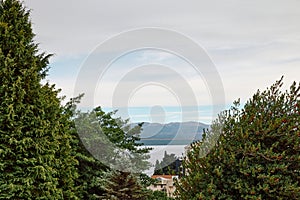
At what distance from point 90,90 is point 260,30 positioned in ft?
14.0

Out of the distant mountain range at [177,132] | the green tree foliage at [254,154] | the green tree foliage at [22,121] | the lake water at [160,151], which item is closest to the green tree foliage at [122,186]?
the lake water at [160,151]

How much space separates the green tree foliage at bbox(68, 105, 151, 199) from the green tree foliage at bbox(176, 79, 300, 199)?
4.52 metres

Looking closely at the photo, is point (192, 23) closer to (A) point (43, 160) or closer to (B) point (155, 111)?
(B) point (155, 111)

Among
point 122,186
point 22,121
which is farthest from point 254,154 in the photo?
point 122,186

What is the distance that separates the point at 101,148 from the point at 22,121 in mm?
4659

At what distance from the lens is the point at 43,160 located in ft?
22.4

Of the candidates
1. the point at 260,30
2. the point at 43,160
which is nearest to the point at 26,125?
the point at 43,160

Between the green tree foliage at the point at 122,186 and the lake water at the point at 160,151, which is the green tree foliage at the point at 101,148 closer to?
the green tree foliage at the point at 122,186

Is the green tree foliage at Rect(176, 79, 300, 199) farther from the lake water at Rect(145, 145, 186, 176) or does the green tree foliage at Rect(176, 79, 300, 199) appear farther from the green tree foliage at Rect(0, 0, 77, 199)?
the green tree foliage at Rect(0, 0, 77, 199)

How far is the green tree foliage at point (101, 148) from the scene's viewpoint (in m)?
10.4

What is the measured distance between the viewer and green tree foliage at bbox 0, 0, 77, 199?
648cm

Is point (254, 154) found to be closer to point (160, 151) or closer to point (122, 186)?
point (122, 186)

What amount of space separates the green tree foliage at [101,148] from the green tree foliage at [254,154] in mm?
4517

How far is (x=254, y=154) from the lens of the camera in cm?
520
